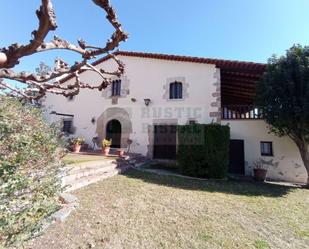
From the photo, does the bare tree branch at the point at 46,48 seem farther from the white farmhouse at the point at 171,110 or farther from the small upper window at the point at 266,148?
the small upper window at the point at 266,148

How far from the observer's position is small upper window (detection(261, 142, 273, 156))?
1028cm

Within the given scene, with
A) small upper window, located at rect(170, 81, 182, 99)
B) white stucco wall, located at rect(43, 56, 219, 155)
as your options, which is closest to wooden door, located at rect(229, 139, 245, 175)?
white stucco wall, located at rect(43, 56, 219, 155)

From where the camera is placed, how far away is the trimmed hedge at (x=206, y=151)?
8508 millimetres

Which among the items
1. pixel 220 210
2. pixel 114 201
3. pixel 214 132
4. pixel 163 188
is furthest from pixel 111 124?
pixel 220 210

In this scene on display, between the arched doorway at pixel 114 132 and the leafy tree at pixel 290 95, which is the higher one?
the leafy tree at pixel 290 95

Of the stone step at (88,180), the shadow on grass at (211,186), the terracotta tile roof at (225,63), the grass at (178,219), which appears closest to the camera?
the grass at (178,219)

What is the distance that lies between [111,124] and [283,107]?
9286mm

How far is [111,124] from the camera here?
44.7 ft

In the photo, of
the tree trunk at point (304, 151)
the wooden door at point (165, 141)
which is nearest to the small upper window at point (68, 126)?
the wooden door at point (165, 141)

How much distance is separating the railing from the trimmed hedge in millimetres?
2598

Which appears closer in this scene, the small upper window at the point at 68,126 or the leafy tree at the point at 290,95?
the leafy tree at the point at 290,95

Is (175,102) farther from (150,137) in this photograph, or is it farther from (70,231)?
(70,231)

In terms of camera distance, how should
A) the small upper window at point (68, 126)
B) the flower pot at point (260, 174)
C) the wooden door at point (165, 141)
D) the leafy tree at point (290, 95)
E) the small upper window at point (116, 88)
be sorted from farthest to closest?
the small upper window at point (68, 126)
the small upper window at point (116, 88)
the wooden door at point (165, 141)
the flower pot at point (260, 174)
the leafy tree at point (290, 95)

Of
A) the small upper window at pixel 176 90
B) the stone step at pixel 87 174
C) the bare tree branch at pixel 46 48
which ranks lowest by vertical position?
the stone step at pixel 87 174
